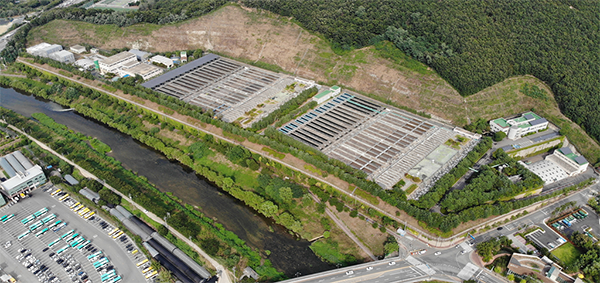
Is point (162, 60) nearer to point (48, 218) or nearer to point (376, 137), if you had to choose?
point (48, 218)

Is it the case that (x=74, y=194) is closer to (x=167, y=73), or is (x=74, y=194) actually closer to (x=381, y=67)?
(x=167, y=73)

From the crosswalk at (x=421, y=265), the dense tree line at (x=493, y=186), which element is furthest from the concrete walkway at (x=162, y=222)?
the dense tree line at (x=493, y=186)

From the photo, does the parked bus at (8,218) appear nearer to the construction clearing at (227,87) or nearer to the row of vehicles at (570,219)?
the construction clearing at (227,87)

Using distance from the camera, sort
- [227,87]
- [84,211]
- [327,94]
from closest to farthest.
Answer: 1. [84,211]
2. [327,94]
3. [227,87]

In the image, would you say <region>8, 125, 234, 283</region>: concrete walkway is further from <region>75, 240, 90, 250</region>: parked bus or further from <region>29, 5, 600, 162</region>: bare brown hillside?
<region>29, 5, 600, 162</region>: bare brown hillside

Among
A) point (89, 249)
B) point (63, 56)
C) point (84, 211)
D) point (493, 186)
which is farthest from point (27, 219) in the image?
point (493, 186)
